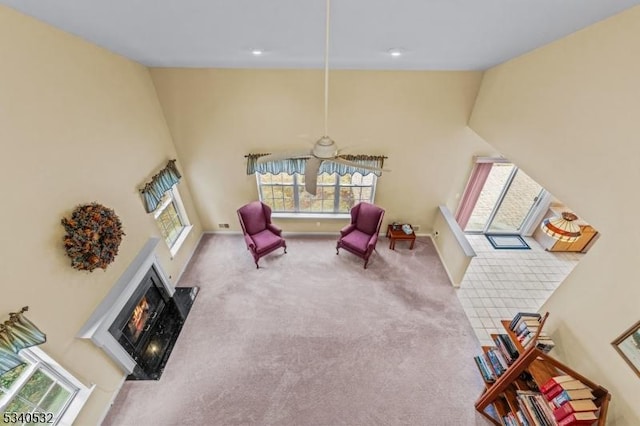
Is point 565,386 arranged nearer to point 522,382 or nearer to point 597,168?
point 522,382

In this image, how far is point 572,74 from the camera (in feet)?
8.33

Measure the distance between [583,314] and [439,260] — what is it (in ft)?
9.33

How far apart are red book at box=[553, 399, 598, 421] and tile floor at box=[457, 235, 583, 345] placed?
188 centimetres

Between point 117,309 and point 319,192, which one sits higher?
point 319,192

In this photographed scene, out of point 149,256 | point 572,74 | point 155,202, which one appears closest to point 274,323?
point 149,256

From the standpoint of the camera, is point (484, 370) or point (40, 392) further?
point (484, 370)

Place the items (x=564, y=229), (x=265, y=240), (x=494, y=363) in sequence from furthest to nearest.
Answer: (x=265, y=240) → (x=564, y=229) → (x=494, y=363)

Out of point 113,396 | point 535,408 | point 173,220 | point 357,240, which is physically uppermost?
point 173,220

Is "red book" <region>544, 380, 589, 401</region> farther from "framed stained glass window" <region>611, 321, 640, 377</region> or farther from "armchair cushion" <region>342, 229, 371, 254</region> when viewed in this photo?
"armchair cushion" <region>342, 229, 371, 254</region>

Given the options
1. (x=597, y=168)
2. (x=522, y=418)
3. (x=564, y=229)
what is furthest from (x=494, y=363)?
(x=564, y=229)

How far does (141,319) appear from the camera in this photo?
3.82 metres

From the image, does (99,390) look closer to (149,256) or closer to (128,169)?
(149,256)

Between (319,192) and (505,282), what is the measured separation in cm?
398

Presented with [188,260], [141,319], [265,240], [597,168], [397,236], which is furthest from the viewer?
[397,236]
